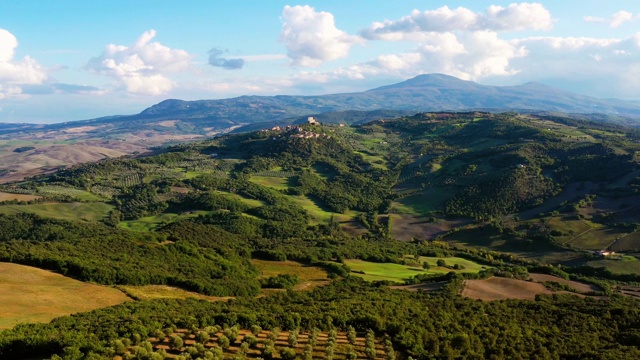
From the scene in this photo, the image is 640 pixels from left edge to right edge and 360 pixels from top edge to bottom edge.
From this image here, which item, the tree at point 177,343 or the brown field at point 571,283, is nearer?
the tree at point 177,343

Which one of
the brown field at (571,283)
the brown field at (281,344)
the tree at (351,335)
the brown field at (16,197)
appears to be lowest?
the brown field at (571,283)

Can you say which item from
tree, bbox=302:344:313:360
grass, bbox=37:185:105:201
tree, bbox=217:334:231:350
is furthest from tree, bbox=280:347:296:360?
grass, bbox=37:185:105:201

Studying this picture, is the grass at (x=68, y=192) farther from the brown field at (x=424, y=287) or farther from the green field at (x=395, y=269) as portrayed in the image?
the brown field at (x=424, y=287)

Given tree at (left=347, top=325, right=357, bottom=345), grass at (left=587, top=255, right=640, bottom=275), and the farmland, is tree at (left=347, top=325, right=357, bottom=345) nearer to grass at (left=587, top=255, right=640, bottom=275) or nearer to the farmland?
the farmland

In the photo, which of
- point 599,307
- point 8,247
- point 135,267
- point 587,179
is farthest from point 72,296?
point 587,179

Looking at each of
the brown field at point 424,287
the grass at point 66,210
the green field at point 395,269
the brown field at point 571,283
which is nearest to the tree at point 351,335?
the brown field at point 424,287

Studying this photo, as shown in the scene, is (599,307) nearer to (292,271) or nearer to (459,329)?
(459,329)
